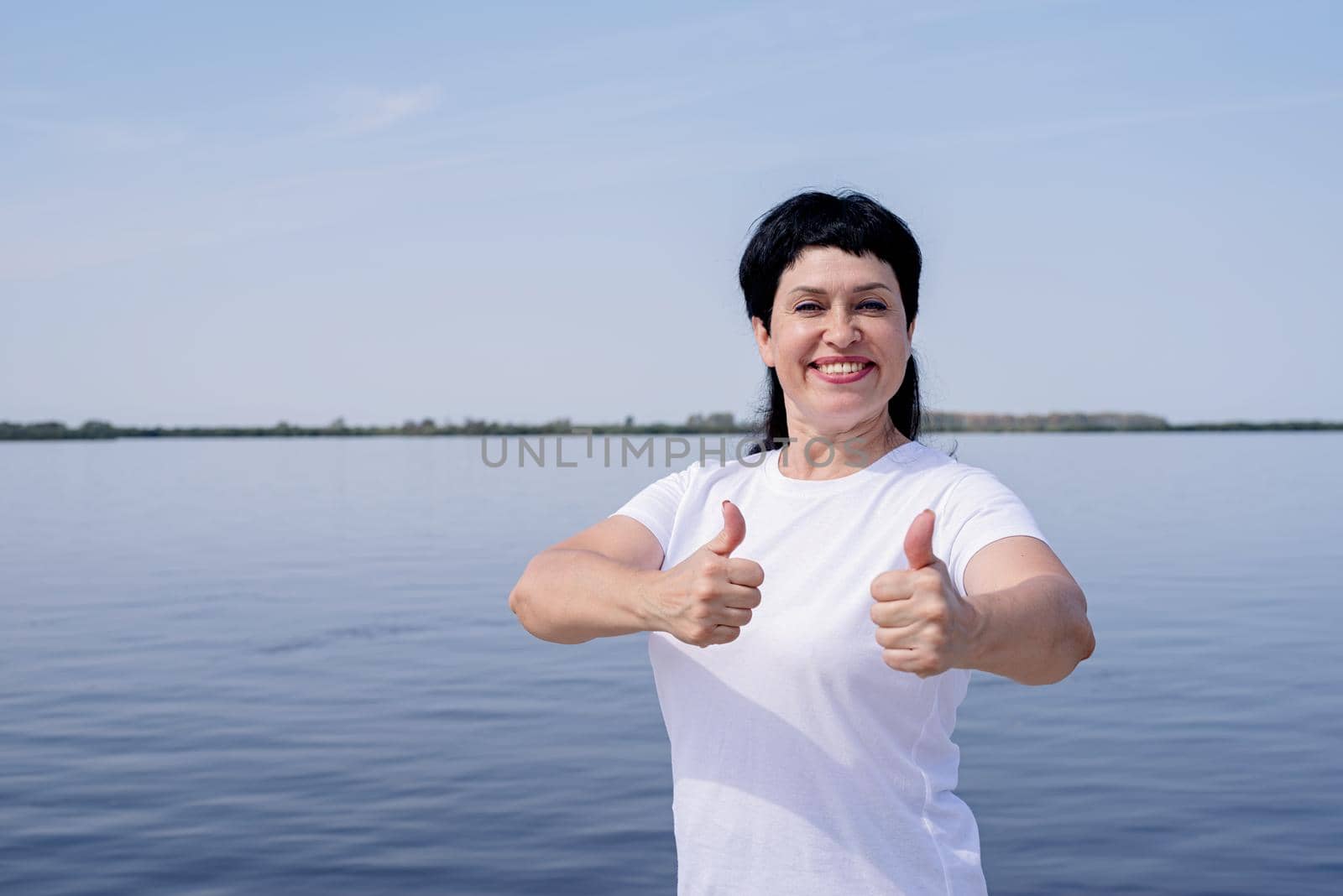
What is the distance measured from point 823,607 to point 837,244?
2.56 ft

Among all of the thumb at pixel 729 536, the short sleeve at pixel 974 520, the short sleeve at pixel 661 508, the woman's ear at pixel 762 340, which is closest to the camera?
the thumb at pixel 729 536

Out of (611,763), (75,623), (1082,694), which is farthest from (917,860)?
(75,623)

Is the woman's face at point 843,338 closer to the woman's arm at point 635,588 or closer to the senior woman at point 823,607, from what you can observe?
the senior woman at point 823,607

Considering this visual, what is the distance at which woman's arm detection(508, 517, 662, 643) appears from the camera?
2525mm

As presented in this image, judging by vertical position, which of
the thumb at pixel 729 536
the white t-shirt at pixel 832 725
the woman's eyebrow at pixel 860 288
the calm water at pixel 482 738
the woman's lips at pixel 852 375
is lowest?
the calm water at pixel 482 738

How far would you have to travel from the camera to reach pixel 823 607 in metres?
2.51

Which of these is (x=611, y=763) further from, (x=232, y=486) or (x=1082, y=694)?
(x=232, y=486)

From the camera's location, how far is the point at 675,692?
2682 millimetres

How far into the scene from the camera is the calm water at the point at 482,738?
26.8 feet

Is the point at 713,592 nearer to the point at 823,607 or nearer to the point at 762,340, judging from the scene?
the point at 823,607

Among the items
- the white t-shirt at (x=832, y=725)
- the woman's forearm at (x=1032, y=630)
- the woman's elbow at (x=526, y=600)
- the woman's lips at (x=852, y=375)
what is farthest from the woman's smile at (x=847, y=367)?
the woman's elbow at (x=526, y=600)

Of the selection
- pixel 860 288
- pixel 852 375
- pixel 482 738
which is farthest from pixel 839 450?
pixel 482 738

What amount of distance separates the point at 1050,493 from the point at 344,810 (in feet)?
123

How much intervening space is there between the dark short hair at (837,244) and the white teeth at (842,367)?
0.61ft
